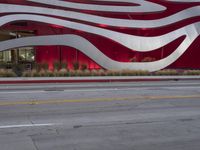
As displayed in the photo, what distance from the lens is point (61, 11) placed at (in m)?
30.9

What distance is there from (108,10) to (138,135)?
25.6 metres

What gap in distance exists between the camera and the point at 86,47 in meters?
29.8

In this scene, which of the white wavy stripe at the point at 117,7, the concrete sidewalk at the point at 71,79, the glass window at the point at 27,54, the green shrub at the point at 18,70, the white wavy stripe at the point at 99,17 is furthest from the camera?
the glass window at the point at 27,54

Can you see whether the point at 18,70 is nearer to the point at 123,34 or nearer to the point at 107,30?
the point at 107,30

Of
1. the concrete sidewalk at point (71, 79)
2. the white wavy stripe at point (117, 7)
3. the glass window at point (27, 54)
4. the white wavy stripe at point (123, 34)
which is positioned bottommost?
the concrete sidewalk at point (71, 79)

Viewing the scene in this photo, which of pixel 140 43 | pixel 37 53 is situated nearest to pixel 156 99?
pixel 140 43

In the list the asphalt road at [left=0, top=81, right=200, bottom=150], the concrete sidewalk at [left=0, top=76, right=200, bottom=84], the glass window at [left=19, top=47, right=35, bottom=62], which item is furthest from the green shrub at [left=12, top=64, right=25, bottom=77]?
the glass window at [left=19, top=47, right=35, bottom=62]

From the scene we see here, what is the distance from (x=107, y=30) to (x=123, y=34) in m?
1.38

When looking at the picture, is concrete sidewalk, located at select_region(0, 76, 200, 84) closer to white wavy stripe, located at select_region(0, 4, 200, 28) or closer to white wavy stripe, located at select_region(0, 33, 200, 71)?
white wavy stripe, located at select_region(0, 33, 200, 71)

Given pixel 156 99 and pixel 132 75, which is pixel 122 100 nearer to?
pixel 156 99

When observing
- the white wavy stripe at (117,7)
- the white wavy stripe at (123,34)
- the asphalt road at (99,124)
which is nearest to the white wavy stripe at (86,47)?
the white wavy stripe at (123,34)

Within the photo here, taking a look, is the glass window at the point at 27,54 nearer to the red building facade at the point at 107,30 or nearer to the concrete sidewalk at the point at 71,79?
the red building facade at the point at 107,30

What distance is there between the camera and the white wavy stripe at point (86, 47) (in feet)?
91.4

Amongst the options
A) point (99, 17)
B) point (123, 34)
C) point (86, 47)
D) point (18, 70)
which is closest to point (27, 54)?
point (99, 17)
